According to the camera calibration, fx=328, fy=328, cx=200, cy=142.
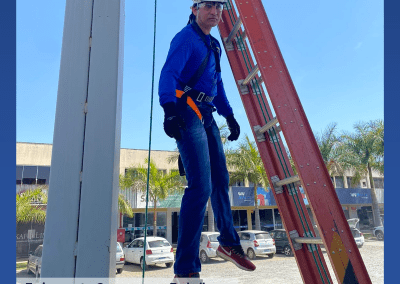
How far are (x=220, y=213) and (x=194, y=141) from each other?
0.62 meters

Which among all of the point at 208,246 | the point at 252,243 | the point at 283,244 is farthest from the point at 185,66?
the point at 283,244

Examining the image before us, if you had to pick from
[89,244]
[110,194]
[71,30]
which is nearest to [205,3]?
[71,30]

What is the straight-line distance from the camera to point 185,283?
200 centimetres

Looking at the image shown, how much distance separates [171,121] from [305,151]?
963 millimetres

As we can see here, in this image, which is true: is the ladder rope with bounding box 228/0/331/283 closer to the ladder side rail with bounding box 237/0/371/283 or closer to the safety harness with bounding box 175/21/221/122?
the ladder side rail with bounding box 237/0/371/283

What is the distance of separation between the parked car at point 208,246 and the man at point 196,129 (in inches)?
5.1

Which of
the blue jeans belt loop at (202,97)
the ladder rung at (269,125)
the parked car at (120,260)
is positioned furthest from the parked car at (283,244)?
the parked car at (120,260)

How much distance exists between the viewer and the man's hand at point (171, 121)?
1.95 metres

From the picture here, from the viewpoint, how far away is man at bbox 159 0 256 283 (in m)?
2.05

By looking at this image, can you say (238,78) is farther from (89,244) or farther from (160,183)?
(89,244)

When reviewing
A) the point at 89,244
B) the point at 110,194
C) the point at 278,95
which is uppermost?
the point at 278,95

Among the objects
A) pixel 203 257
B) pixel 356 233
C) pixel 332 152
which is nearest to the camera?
pixel 203 257

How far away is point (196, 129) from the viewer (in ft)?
7.12

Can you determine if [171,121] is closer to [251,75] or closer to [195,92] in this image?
[195,92]
